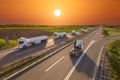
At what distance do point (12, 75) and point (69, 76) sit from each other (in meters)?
7.86

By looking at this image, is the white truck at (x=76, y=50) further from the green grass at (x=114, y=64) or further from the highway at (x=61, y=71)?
the green grass at (x=114, y=64)

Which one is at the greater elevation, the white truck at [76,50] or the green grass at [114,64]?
the white truck at [76,50]

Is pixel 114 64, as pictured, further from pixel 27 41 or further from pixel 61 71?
pixel 27 41

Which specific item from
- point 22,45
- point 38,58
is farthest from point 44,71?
point 22,45

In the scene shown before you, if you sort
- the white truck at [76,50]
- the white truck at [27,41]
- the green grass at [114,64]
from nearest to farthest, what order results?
1. the green grass at [114,64]
2. the white truck at [76,50]
3. the white truck at [27,41]

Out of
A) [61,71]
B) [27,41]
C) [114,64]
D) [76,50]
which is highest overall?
[61,71]

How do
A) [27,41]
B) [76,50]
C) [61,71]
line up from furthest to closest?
1. [27,41]
2. [76,50]
3. [61,71]

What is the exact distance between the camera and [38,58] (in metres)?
37.4

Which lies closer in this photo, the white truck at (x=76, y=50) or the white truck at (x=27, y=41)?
the white truck at (x=76, y=50)

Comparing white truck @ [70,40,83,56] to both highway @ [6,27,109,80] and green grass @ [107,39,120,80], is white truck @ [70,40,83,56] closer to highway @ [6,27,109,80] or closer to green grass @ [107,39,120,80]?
highway @ [6,27,109,80]

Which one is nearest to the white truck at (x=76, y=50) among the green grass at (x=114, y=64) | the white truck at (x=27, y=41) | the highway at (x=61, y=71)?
the highway at (x=61, y=71)

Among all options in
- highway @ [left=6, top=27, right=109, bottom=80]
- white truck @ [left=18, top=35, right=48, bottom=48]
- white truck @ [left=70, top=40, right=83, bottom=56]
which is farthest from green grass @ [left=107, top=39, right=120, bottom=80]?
white truck @ [left=18, top=35, right=48, bottom=48]

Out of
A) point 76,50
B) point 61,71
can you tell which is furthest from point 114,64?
point 61,71

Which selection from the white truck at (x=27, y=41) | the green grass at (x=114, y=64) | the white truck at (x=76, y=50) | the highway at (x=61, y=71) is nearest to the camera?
the highway at (x=61, y=71)
